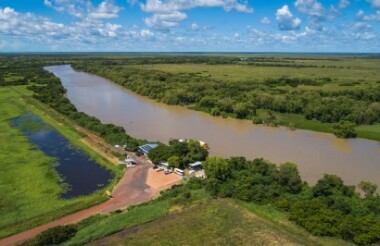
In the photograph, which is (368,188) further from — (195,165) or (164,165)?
(164,165)

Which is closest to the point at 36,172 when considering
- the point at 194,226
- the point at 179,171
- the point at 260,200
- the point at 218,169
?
the point at 179,171

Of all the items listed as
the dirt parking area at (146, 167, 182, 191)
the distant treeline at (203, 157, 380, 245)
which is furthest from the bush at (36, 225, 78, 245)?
the distant treeline at (203, 157, 380, 245)

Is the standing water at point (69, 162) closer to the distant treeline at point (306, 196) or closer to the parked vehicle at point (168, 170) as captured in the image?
the parked vehicle at point (168, 170)

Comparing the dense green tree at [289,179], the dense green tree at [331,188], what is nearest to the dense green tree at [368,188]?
the dense green tree at [331,188]

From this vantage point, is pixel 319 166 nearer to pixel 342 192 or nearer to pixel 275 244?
pixel 342 192

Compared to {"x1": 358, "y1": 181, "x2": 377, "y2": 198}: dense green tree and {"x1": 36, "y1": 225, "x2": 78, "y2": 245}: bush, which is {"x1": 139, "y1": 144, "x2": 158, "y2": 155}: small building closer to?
{"x1": 36, "y1": 225, "x2": 78, "y2": 245}: bush
